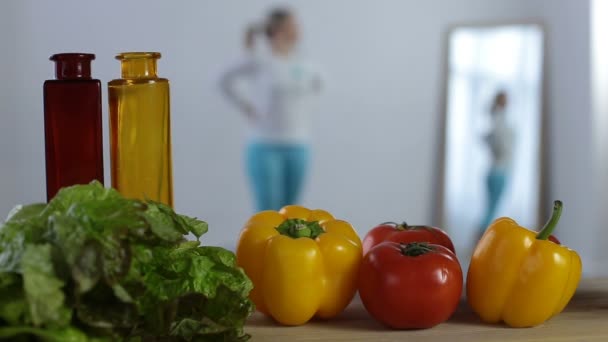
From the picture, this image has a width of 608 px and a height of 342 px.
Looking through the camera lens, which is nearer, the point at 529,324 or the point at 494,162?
the point at 529,324

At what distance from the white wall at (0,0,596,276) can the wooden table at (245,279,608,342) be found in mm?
3609

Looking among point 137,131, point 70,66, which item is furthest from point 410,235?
point 70,66

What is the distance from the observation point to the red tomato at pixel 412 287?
1.08m

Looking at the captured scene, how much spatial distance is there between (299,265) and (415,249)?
0.51ft

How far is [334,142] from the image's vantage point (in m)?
4.95

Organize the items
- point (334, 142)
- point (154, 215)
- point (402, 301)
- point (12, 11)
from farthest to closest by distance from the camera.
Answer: point (334, 142) → point (12, 11) → point (402, 301) → point (154, 215)

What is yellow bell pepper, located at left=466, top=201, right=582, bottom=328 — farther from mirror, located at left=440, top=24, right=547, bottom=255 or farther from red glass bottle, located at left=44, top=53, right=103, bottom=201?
mirror, located at left=440, top=24, right=547, bottom=255

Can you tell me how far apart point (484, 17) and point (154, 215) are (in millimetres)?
4410

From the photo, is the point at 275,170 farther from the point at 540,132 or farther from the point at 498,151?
the point at 540,132

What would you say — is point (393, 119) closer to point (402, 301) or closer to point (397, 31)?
point (397, 31)

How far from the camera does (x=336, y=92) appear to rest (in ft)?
16.2

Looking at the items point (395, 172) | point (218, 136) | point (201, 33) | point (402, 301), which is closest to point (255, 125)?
point (218, 136)

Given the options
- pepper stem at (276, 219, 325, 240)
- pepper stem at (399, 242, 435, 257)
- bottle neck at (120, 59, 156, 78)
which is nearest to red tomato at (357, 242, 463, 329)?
pepper stem at (399, 242, 435, 257)

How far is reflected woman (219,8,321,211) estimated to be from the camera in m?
4.73
